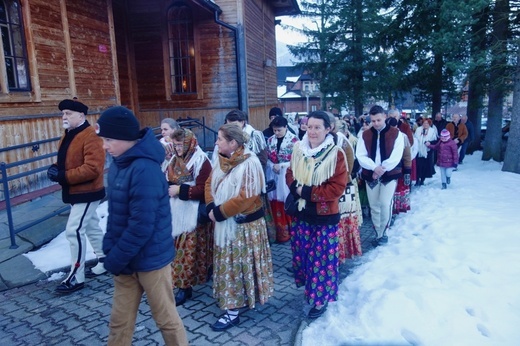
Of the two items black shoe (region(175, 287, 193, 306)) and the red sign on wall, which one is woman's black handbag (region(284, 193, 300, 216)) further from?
the red sign on wall

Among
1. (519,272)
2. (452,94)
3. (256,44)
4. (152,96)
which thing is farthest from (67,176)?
(452,94)

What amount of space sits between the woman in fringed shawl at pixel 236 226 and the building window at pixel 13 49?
5221 mm

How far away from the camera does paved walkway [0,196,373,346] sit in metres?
3.47

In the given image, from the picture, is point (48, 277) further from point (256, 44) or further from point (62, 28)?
point (256, 44)

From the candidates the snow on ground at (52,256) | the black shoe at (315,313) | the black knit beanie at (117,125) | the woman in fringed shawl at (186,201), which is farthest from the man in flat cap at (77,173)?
the black shoe at (315,313)

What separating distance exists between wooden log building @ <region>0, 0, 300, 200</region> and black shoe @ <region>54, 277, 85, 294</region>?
336 cm

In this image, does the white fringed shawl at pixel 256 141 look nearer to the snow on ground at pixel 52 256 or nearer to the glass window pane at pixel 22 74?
the snow on ground at pixel 52 256

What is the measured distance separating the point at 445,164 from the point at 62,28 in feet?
28.6

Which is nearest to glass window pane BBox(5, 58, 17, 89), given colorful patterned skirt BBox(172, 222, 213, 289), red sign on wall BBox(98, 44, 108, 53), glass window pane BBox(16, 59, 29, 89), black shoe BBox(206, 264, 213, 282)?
glass window pane BBox(16, 59, 29, 89)

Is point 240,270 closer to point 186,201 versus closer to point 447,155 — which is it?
point 186,201

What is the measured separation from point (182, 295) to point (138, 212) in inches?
75.1

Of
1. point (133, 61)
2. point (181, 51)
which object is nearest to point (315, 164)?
point (181, 51)

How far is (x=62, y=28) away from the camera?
7.91 m

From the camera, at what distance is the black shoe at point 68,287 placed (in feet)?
14.2
